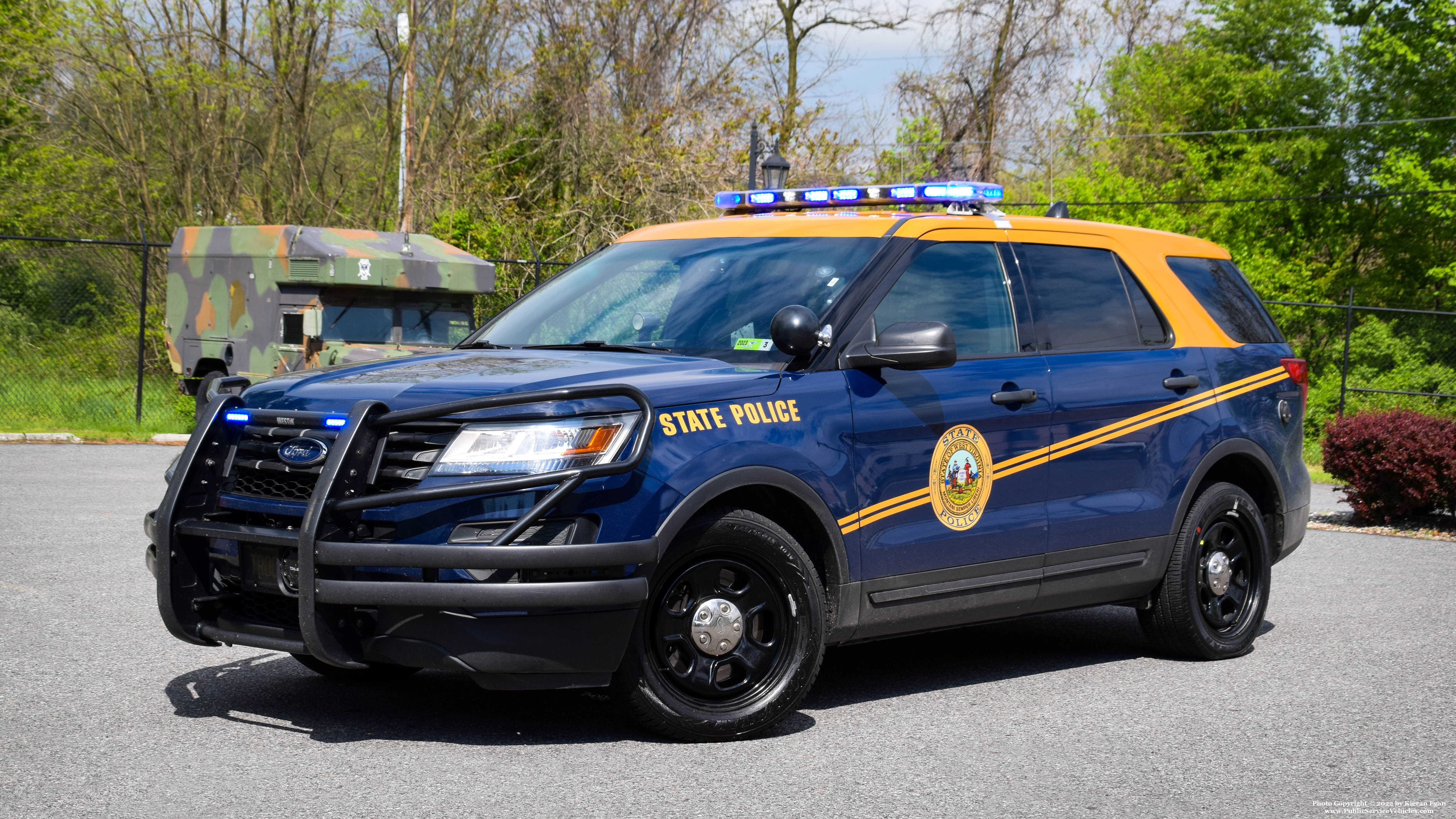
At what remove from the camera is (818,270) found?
5621 mm

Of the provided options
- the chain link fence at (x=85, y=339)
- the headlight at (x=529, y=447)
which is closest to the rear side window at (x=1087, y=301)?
the headlight at (x=529, y=447)

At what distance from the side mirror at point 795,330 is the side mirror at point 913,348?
0.82 ft

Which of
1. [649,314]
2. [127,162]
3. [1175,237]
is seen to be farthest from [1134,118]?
[649,314]

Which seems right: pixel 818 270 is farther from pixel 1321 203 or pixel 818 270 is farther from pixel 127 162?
A: pixel 1321 203

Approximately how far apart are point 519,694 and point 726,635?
48.0 inches

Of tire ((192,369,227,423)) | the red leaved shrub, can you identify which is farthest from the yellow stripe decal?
the red leaved shrub

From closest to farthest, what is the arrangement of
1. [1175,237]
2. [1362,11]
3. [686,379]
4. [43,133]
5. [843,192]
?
[686,379]
[843,192]
[1175,237]
[43,133]
[1362,11]

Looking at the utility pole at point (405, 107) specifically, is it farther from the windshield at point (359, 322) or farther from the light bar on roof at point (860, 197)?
the light bar on roof at point (860, 197)

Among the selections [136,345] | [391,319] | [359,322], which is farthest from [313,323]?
[136,345]

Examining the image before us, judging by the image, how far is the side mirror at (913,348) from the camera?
5.16 meters

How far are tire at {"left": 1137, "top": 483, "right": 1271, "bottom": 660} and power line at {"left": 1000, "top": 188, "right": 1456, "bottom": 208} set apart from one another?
18.7 metres

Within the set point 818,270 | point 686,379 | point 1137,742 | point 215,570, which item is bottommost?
point 1137,742

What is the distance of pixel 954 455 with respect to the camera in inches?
218

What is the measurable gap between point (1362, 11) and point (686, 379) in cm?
3094
